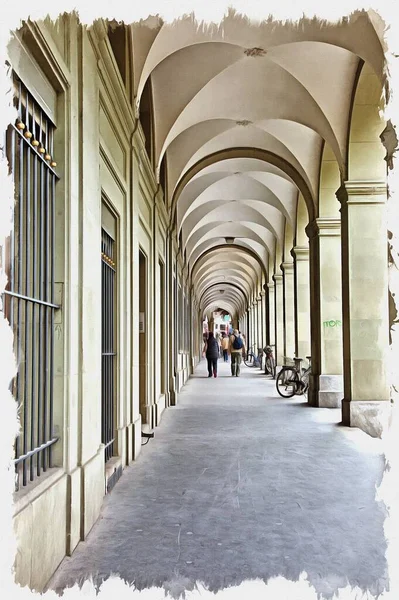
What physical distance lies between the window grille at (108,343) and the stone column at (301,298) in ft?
32.4

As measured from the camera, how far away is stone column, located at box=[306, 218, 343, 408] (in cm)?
1192

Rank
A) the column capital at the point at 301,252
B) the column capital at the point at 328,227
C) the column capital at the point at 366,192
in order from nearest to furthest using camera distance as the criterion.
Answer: the column capital at the point at 366,192
the column capital at the point at 328,227
the column capital at the point at 301,252

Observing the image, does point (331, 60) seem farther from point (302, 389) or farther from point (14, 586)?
point (14, 586)

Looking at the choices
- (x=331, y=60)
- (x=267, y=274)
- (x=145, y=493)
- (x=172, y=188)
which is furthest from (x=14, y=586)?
(x=267, y=274)

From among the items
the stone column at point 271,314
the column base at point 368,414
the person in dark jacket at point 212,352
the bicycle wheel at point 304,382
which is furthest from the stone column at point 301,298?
the stone column at point 271,314

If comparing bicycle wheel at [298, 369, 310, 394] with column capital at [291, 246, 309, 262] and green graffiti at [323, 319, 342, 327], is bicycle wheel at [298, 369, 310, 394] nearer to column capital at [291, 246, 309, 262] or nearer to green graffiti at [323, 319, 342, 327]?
green graffiti at [323, 319, 342, 327]

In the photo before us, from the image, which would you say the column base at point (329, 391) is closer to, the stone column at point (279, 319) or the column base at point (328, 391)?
the column base at point (328, 391)

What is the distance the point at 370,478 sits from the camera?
19.1 feet

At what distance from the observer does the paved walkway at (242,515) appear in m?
3.45

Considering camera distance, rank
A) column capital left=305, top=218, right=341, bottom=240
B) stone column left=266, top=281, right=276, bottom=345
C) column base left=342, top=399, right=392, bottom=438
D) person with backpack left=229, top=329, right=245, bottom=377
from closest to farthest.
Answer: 1. column base left=342, top=399, right=392, bottom=438
2. column capital left=305, top=218, right=341, bottom=240
3. person with backpack left=229, top=329, right=245, bottom=377
4. stone column left=266, top=281, right=276, bottom=345

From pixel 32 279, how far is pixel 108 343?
276 centimetres

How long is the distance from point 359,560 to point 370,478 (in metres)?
2.33

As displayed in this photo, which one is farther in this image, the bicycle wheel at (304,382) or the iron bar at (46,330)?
the bicycle wheel at (304,382)

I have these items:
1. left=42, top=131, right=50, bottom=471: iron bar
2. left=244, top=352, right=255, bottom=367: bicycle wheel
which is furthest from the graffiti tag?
left=244, top=352, right=255, bottom=367: bicycle wheel
